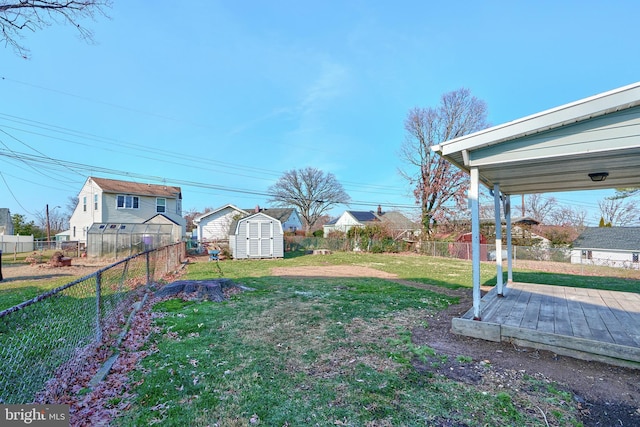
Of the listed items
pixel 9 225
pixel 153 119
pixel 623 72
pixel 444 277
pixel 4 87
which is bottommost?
pixel 444 277

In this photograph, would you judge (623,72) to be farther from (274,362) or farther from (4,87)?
(4,87)

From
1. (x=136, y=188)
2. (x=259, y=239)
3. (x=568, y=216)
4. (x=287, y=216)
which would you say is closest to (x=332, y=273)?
(x=259, y=239)

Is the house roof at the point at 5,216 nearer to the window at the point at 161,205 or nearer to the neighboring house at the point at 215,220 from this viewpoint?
the window at the point at 161,205

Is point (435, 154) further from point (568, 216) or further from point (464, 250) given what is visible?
point (568, 216)

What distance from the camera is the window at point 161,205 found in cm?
2552

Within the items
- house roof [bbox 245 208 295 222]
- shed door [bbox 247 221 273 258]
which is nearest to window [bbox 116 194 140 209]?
shed door [bbox 247 221 273 258]


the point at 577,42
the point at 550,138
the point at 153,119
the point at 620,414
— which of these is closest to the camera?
the point at 620,414

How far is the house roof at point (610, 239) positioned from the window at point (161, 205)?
33.6m

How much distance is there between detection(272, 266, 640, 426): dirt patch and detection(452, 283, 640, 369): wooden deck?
0.11 meters

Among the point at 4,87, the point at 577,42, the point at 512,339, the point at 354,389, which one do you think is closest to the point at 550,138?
the point at 512,339

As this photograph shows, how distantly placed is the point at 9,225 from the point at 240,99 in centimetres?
3389

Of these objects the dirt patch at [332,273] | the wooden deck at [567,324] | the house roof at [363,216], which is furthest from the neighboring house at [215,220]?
the wooden deck at [567,324]

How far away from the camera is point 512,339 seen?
3990 mm

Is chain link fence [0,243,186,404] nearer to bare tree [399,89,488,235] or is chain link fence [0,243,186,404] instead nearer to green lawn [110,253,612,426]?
green lawn [110,253,612,426]
